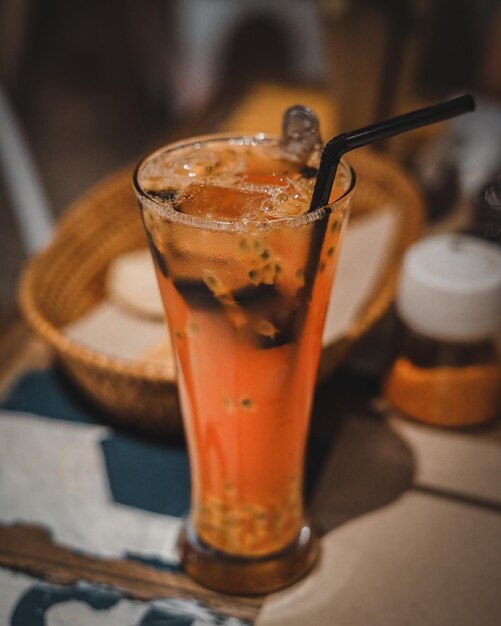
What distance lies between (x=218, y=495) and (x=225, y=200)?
0.28 metres

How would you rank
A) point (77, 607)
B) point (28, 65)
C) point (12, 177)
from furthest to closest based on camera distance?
point (28, 65) → point (12, 177) → point (77, 607)

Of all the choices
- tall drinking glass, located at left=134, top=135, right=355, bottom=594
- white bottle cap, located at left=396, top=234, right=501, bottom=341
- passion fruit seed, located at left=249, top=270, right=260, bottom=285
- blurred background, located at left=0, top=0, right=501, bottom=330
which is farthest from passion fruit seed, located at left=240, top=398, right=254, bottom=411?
blurred background, located at left=0, top=0, right=501, bottom=330

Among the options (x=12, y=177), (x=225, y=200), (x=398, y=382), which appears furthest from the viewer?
(x=12, y=177)

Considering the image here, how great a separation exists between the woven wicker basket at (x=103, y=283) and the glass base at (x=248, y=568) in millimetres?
166

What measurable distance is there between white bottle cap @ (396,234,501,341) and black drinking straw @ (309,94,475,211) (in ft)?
0.85

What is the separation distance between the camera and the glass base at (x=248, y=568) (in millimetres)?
593

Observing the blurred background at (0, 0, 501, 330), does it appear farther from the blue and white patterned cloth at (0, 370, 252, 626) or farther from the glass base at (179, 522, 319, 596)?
the glass base at (179, 522, 319, 596)

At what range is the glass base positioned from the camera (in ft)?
1.95

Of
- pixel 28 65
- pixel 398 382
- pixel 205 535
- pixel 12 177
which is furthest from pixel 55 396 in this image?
pixel 28 65

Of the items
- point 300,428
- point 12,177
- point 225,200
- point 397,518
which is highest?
point 225,200

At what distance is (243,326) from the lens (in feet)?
1.58

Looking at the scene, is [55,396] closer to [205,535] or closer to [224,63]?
[205,535]

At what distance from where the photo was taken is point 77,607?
22.4 inches

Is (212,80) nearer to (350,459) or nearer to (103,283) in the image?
(103,283)
